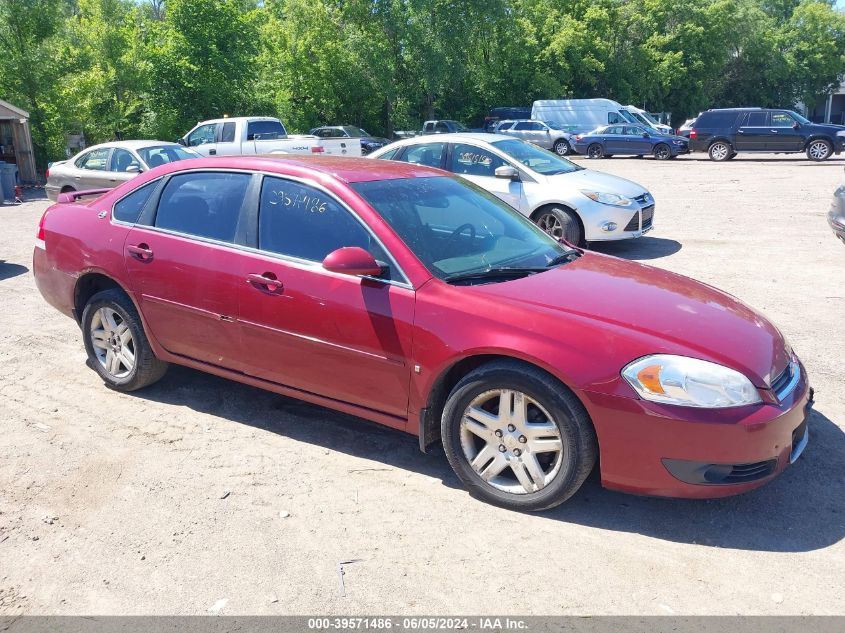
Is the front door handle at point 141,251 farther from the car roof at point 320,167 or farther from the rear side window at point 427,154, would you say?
the rear side window at point 427,154

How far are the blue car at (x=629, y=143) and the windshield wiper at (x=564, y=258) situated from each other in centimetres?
2905

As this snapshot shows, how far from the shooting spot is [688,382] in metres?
3.45

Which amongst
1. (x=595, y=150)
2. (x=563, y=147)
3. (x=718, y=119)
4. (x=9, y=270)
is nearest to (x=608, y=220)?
(x=9, y=270)

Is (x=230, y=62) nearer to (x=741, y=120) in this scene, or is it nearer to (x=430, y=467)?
(x=741, y=120)

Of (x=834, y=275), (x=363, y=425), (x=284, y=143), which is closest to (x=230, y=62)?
(x=284, y=143)

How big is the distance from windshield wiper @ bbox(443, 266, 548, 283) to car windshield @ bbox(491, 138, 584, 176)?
6340 mm

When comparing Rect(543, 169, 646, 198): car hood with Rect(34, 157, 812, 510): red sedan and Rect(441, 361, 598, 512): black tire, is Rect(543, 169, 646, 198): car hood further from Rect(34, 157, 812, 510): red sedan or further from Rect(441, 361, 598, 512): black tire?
Rect(441, 361, 598, 512): black tire

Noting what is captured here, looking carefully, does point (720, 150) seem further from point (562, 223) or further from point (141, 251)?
point (141, 251)

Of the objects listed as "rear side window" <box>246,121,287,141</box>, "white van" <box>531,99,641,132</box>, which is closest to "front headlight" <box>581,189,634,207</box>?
"rear side window" <box>246,121,287,141</box>

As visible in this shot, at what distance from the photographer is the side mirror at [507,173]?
1012 cm

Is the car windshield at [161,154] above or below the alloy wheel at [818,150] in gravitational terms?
above

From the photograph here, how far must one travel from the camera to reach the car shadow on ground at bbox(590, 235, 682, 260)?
1034cm

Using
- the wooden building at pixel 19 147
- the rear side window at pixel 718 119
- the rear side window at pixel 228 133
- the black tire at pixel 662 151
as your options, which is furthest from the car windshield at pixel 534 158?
the black tire at pixel 662 151

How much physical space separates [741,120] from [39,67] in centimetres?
2446
